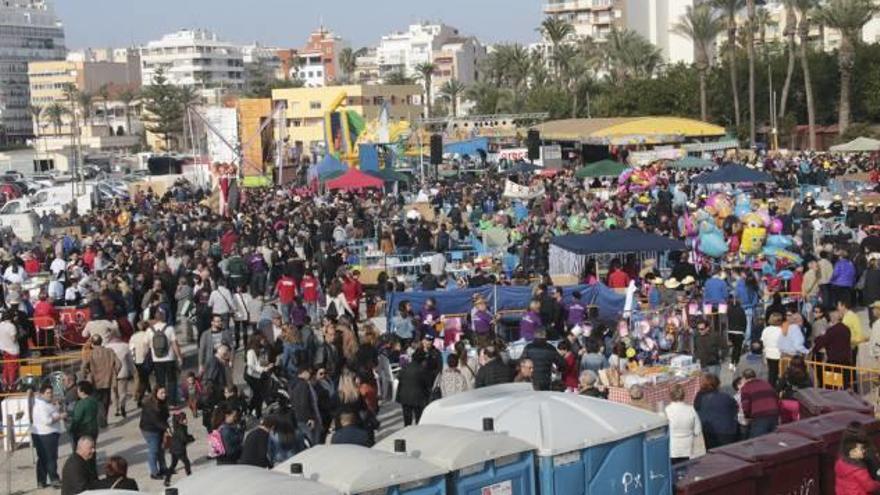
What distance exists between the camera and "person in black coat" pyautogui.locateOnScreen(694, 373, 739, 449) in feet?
38.5

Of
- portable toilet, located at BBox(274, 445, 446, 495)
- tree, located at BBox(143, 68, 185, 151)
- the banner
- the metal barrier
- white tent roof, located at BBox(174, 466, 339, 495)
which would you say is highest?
tree, located at BBox(143, 68, 185, 151)

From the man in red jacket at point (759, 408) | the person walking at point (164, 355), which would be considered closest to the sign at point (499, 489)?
the man in red jacket at point (759, 408)

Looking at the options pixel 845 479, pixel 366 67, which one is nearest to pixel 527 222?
pixel 845 479

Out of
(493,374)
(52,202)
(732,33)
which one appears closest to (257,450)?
(493,374)

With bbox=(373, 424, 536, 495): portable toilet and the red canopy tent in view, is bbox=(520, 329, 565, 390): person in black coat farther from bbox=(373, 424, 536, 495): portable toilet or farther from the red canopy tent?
the red canopy tent

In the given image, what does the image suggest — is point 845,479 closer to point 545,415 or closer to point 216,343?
point 545,415

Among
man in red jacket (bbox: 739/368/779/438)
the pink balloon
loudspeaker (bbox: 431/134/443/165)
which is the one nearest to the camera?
man in red jacket (bbox: 739/368/779/438)

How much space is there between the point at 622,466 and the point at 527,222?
1913 cm

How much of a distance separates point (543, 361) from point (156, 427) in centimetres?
394

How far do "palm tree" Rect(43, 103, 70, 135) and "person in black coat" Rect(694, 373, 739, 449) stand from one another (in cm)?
13781

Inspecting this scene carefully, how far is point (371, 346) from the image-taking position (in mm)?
14867

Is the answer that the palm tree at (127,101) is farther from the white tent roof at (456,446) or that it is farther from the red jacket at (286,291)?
the white tent roof at (456,446)

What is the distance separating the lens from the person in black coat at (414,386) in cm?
1346

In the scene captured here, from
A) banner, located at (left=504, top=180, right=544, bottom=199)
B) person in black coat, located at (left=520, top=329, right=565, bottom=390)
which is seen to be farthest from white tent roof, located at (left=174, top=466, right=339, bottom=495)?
banner, located at (left=504, top=180, right=544, bottom=199)
